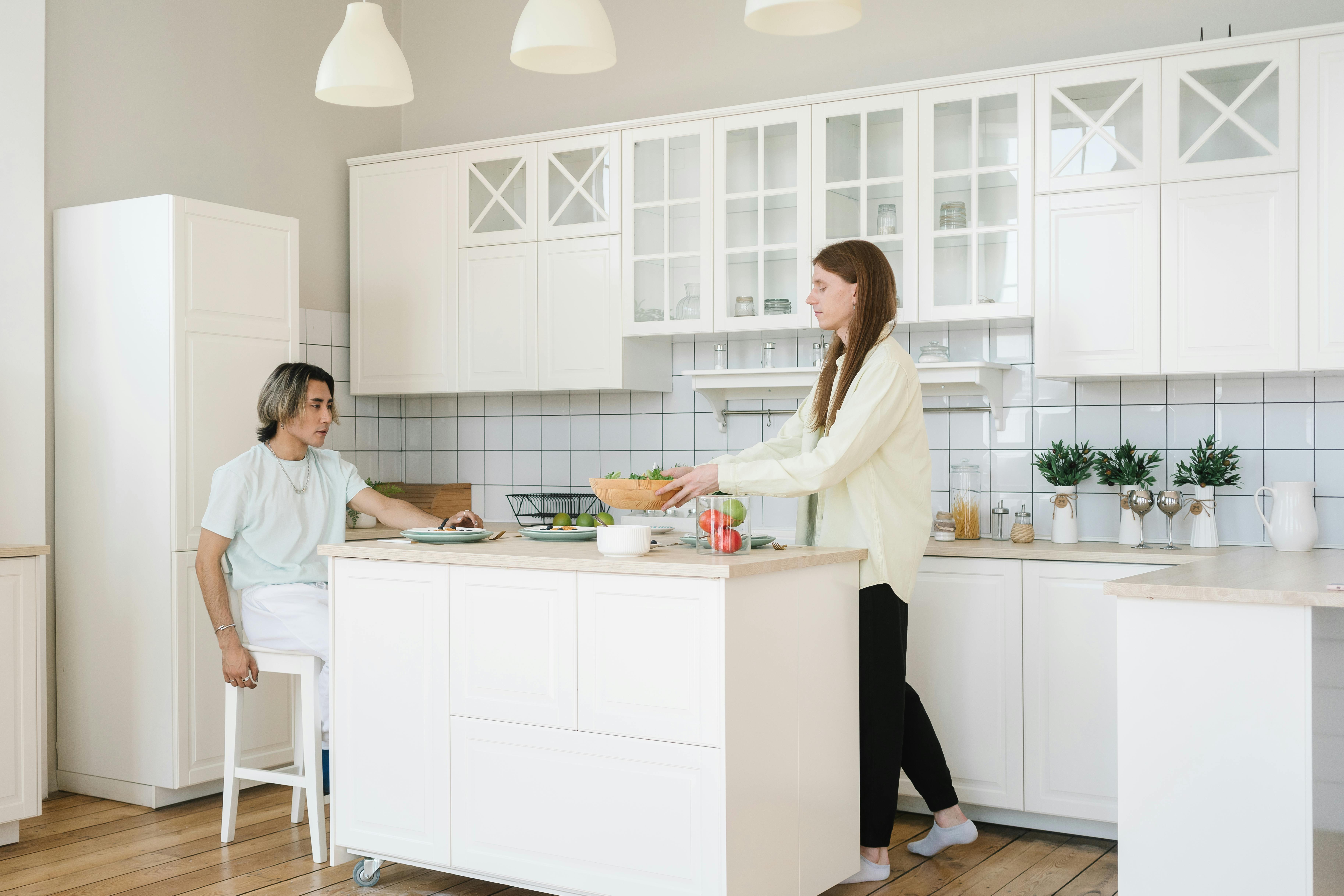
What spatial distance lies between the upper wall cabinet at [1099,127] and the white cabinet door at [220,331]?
2.35 metres

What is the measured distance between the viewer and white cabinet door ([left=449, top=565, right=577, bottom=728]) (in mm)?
2482

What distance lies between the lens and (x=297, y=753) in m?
3.30

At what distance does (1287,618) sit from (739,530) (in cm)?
101

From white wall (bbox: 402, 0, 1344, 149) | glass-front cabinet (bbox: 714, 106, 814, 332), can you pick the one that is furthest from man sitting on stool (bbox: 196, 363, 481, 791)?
white wall (bbox: 402, 0, 1344, 149)

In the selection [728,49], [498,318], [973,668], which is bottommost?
[973,668]

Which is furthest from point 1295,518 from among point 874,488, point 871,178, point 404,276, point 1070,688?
point 404,276

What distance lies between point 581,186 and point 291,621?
1836 millimetres

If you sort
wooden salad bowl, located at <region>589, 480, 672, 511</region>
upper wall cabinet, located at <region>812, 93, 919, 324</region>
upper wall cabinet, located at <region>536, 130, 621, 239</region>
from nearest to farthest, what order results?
wooden salad bowl, located at <region>589, 480, 672, 511</region> < upper wall cabinet, located at <region>812, 93, 919, 324</region> < upper wall cabinet, located at <region>536, 130, 621, 239</region>

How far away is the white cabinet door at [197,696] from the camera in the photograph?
349cm

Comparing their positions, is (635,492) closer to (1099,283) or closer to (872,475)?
(872,475)

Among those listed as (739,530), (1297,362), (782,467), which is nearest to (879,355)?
(782,467)

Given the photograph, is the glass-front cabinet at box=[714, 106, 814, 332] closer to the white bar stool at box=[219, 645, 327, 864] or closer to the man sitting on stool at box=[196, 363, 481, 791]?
the man sitting on stool at box=[196, 363, 481, 791]

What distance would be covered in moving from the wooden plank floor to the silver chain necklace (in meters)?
0.94

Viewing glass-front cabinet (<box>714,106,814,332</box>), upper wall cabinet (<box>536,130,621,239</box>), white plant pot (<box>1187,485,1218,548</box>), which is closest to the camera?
white plant pot (<box>1187,485,1218,548</box>)
